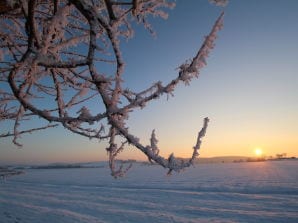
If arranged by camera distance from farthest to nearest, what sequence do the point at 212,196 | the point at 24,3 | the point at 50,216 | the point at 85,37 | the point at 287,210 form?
1. the point at 212,196
2. the point at 50,216
3. the point at 287,210
4. the point at 85,37
5. the point at 24,3

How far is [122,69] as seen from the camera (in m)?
1.00

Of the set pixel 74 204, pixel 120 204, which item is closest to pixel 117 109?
pixel 120 204

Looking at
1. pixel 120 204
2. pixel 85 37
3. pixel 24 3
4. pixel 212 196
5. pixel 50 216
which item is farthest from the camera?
pixel 212 196

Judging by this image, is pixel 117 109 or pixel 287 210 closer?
pixel 117 109

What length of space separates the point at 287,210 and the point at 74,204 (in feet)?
41.3

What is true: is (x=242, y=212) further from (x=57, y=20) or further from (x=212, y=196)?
(x=57, y=20)

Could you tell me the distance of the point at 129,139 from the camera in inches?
38.5

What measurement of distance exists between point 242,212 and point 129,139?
Result: 1573 cm

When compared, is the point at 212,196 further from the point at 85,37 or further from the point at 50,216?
the point at 85,37

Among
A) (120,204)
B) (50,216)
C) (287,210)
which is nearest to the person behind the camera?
(287,210)

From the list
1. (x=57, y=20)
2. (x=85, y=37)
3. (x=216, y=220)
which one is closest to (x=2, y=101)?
(x=85, y=37)

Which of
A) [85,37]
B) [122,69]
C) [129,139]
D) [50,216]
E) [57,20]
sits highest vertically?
[85,37]

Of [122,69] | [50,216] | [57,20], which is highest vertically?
[57,20]

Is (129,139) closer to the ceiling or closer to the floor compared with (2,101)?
closer to the floor
